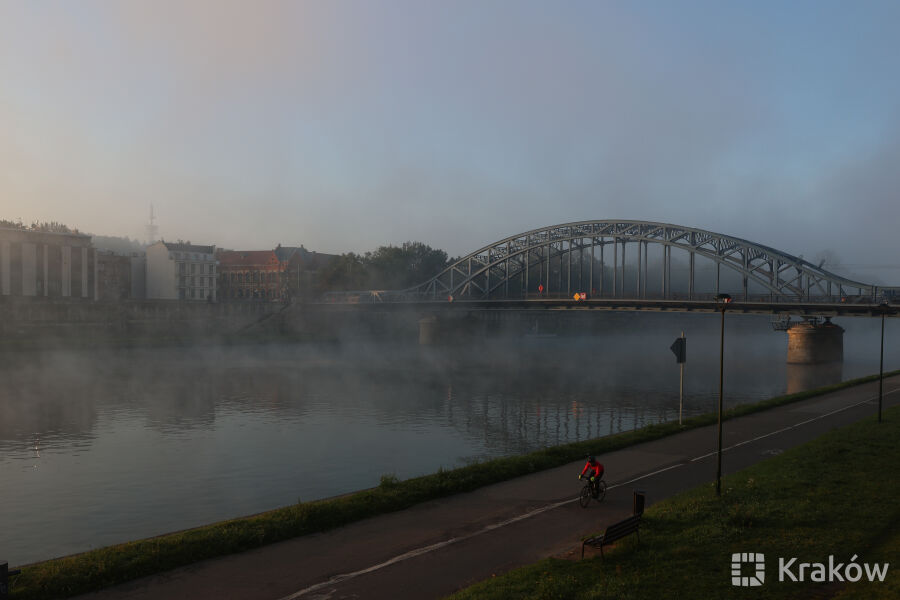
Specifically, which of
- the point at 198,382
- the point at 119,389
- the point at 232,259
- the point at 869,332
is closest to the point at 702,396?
the point at 198,382

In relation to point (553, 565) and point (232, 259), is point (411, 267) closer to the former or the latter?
point (232, 259)

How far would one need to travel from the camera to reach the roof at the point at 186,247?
112125mm

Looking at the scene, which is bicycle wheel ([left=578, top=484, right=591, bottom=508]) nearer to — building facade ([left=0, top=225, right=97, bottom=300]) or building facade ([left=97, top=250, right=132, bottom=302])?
building facade ([left=0, top=225, right=97, bottom=300])

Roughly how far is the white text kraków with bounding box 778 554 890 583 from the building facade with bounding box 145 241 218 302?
111 metres

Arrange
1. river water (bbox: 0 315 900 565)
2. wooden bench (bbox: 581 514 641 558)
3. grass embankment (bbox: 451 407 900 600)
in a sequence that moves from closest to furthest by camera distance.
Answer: grass embankment (bbox: 451 407 900 600) → wooden bench (bbox: 581 514 641 558) → river water (bbox: 0 315 900 565)

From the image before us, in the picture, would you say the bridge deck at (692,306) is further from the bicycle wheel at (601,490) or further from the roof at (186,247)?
the roof at (186,247)

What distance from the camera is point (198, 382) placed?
46312 mm

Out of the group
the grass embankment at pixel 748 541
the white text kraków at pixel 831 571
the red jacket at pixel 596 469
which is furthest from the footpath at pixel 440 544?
the white text kraków at pixel 831 571

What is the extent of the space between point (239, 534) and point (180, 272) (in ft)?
355

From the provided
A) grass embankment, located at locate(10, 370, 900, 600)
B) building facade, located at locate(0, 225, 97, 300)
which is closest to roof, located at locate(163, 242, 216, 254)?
building facade, located at locate(0, 225, 97, 300)

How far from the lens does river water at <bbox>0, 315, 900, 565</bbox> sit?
18.2m

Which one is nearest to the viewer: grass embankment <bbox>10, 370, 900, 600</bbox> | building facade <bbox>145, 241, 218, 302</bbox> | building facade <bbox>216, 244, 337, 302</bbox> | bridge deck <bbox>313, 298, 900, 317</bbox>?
grass embankment <bbox>10, 370, 900, 600</bbox>

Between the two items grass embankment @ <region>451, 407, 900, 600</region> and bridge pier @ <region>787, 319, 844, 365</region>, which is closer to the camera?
grass embankment @ <region>451, 407, 900, 600</region>

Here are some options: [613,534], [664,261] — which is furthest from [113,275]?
[613,534]
